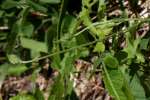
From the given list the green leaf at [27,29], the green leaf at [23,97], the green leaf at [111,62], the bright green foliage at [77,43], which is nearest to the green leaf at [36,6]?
the bright green foliage at [77,43]

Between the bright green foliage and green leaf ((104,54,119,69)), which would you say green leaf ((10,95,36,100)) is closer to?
the bright green foliage

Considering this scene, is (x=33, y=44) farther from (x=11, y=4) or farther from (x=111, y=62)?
(x=111, y=62)

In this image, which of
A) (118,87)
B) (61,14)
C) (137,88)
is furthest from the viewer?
(61,14)

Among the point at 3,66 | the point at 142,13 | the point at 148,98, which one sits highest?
the point at 142,13

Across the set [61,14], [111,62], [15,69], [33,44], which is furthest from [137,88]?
[15,69]

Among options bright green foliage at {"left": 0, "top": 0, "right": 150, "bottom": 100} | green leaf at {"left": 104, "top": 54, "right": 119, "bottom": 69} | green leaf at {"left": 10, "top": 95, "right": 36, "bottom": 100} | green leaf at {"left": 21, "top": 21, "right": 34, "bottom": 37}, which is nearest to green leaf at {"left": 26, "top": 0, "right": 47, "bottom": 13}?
bright green foliage at {"left": 0, "top": 0, "right": 150, "bottom": 100}

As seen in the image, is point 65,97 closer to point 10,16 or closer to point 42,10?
point 42,10

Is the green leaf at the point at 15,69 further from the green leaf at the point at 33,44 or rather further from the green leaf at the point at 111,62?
the green leaf at the point at 111,62

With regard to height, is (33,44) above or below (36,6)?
below

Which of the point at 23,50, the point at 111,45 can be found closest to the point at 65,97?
the point at 111,45
